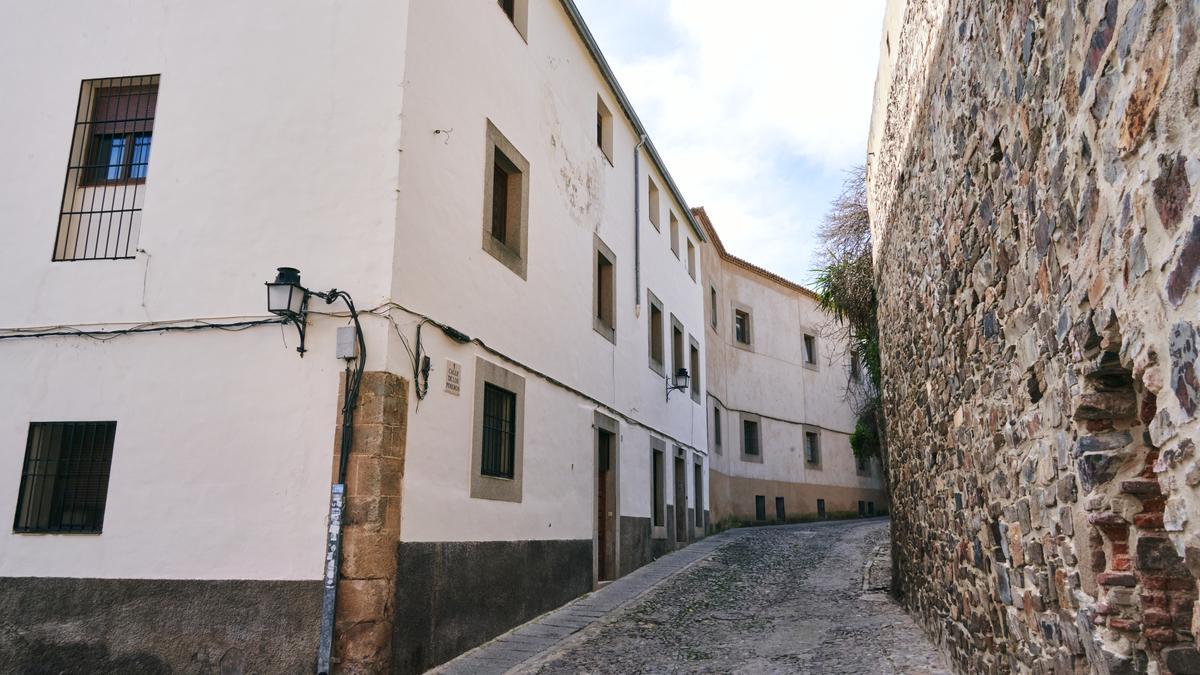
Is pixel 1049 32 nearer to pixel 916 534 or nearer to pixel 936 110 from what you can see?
pixel 936 110

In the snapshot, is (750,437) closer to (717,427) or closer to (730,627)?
(717,427)

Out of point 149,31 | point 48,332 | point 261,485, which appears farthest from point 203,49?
point 261,485

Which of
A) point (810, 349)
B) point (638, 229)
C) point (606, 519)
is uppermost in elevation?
point (810, 349)

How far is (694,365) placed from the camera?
17.3 metres

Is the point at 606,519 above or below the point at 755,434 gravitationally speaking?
below

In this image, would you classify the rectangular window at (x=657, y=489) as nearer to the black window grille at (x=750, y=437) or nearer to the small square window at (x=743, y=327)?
the black window grille at (x=750, y=437)

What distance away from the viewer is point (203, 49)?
7242mm

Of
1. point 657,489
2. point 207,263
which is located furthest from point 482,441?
point 657,489

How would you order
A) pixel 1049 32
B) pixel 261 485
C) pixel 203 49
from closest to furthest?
1. pixel 1049 32
2. pixel 261 485
3. pixel 203 49

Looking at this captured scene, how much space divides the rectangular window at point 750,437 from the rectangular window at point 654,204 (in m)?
8.43

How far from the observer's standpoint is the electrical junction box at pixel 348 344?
6094mm

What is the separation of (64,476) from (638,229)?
28.6ft

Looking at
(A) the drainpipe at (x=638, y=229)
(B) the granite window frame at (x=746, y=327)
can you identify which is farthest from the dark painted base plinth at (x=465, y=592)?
(B) the granite window frame at (x=746, y=327)

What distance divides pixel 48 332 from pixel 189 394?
1.45 metres
